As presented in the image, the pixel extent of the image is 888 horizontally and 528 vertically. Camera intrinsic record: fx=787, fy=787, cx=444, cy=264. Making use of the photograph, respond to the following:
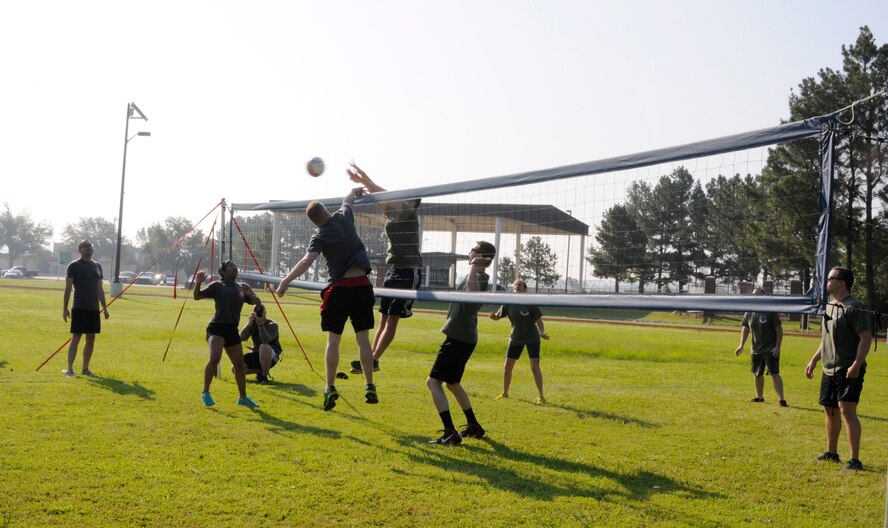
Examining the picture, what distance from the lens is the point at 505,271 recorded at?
10.1 metres

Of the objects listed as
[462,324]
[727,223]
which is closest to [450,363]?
[462,324]

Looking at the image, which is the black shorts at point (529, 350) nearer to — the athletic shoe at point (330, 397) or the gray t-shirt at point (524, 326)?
the gray t-shirt at point (524, 326)

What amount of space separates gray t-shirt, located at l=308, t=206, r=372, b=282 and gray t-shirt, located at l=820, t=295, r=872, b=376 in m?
4.79

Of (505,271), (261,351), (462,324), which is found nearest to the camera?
(462,324)

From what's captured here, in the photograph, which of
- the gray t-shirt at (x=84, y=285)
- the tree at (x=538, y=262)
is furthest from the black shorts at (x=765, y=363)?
the gray t-shirt at (x=84, y=285)

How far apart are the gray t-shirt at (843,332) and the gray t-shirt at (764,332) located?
4.46m

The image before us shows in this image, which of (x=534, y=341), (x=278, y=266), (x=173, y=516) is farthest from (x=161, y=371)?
(x=173, y=516)

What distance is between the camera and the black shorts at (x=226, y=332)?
10320 millimetres

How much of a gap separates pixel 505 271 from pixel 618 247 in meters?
1.75

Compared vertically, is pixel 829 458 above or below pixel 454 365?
below

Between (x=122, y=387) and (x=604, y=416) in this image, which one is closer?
(x=604, y=416)

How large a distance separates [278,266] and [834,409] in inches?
364

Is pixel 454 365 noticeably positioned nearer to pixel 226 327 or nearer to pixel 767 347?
pixel 226 327

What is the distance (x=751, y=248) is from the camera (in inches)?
312
